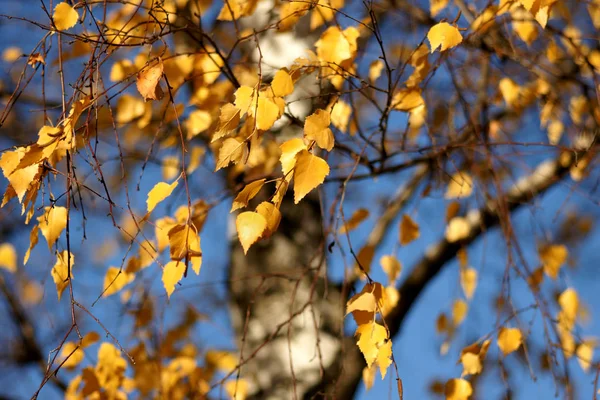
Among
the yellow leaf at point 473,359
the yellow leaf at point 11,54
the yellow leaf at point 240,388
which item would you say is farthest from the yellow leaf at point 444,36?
the yellow leaf at point 11,54

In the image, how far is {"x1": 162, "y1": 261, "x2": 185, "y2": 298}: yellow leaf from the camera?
883 mm

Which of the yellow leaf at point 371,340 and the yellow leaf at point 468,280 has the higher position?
the yellow leaf at point 468,280

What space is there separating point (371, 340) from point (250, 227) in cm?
23

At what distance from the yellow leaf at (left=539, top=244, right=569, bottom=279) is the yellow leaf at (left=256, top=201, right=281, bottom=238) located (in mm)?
896

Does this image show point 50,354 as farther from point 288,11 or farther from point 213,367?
point 213,367

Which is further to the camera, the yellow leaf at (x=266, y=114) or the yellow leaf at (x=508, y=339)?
the yellow leaf at (x=508, y=339)

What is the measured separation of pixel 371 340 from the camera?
34.0 inches

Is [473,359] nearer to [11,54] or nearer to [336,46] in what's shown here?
[336,46]

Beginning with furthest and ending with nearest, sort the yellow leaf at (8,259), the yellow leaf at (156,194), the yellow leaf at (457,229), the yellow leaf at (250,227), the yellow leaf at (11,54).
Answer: the yellow leaf at (11,54), the yellow leaf at (457,229), the yellow leaf at (8,259), the yellow leaf at (156,194), the yellow leaf at (250,227)

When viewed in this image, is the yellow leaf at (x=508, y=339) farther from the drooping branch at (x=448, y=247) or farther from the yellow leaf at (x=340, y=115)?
the drooping branch at (x=448, y=247)

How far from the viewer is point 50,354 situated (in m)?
0.86

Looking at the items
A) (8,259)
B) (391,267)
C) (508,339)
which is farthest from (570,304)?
(8,259)

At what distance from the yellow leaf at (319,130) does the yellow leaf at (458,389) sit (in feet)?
1.67

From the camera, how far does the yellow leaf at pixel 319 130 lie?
0.81m
